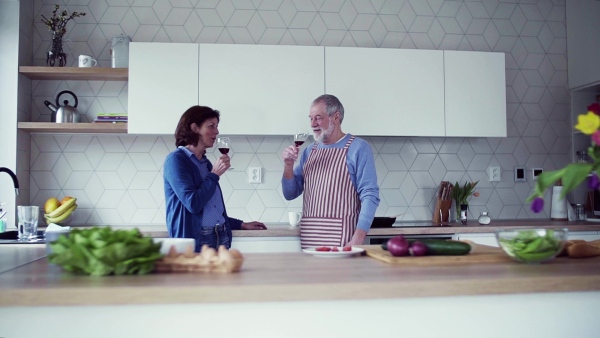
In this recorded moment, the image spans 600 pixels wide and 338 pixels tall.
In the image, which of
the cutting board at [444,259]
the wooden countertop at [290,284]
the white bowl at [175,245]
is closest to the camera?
the wooden countertop at [290,284]

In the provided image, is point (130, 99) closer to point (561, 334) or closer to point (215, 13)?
point (215, 13)

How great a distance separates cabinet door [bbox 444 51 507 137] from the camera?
3664 millimetres

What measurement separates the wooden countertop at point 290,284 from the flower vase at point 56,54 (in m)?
2.34

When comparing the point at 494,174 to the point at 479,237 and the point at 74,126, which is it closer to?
the point at 479,237

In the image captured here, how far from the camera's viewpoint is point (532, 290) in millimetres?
1418

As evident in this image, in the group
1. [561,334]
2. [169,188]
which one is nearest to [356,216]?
[169,188]

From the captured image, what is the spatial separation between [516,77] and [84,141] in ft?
10.4

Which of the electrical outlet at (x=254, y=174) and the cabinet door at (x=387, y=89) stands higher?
the cabinet door at (x=387, y=89)

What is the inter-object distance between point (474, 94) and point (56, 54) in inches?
109

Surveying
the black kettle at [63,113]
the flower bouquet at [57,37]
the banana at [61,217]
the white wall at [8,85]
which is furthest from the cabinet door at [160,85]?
the white wall at [8,85]

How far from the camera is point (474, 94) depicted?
3.69 metres

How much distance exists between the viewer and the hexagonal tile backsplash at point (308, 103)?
3783mm

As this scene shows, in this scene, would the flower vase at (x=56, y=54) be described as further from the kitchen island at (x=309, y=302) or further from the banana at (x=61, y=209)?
the kitchen island at (x=309, y=302)

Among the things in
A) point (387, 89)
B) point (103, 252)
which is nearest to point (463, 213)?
point (387, 89)
